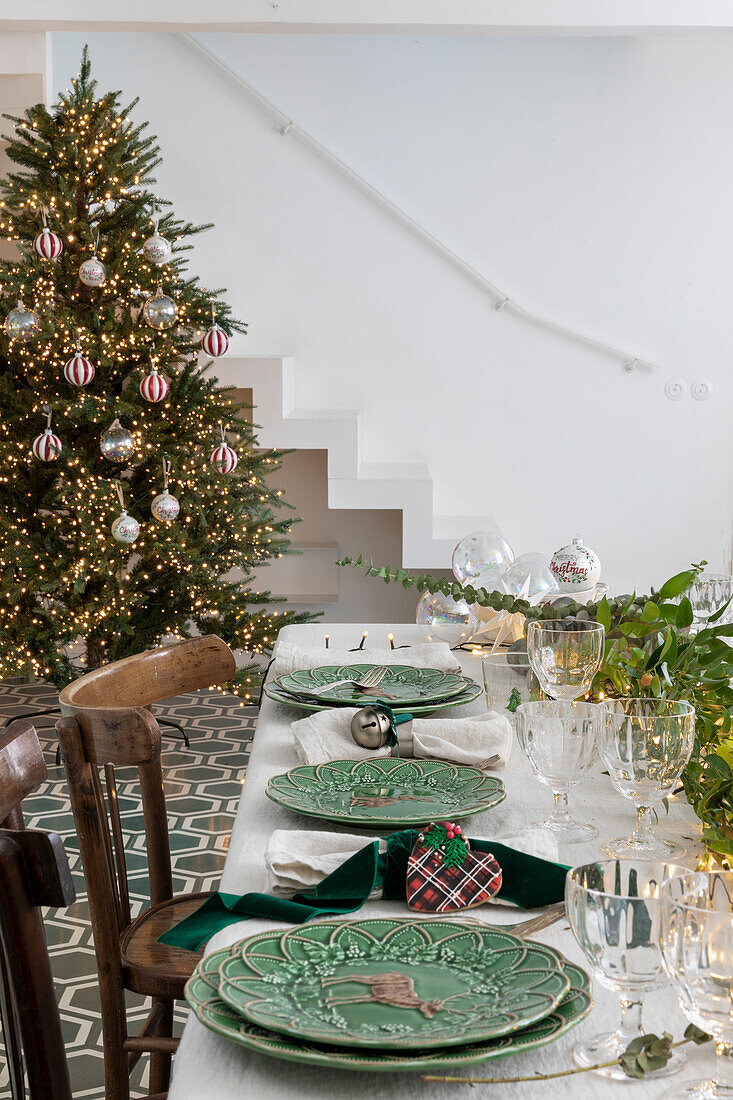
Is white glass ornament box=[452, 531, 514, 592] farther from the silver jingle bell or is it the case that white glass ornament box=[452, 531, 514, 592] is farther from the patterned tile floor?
the silver jingle bell

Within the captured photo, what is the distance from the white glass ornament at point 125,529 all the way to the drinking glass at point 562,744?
8.79ft

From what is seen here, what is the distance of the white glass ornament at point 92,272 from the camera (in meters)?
3.49

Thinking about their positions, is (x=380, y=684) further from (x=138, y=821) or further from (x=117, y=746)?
(x=138, y=821)

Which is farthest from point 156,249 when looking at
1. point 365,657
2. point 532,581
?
point 365,657

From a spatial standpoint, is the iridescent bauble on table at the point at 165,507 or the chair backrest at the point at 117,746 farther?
the iridescent bauble on table at the point at 165,507

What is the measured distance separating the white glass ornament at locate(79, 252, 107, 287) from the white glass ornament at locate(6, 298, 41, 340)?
212 millimetres

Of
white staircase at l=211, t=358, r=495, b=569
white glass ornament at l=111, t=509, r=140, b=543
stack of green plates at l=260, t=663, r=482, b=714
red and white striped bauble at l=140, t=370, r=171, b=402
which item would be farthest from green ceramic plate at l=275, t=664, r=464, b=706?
white staircase at l=211, t=358, r=495, b=569

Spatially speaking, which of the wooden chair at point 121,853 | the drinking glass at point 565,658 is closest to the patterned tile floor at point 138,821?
the wooden chair at point 121,853

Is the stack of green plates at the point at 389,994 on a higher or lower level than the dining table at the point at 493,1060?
higher

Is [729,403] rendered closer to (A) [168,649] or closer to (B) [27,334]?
(B) [27,334]

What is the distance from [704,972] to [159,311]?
132 inches

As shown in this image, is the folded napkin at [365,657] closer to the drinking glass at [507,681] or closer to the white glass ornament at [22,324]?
the drinking glass at [507,681]

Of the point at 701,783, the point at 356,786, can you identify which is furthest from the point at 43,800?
the point at 701,783

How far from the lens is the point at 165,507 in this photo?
358 cm
